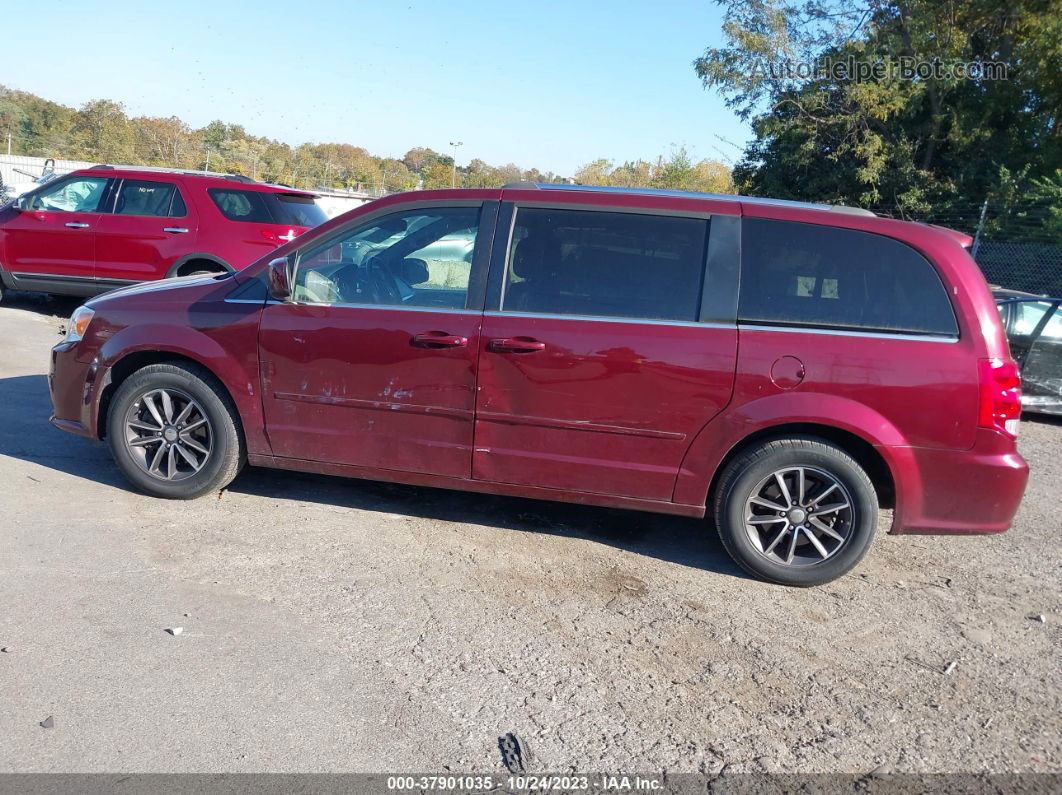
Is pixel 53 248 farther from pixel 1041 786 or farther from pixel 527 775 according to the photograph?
pixel 1041 786

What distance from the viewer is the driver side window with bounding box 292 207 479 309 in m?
5.00

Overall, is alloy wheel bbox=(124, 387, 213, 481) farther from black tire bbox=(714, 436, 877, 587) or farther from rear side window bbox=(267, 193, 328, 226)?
rear side window bbox=(267, 193, 328, 226)

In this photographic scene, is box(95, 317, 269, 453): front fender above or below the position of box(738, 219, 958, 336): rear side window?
below

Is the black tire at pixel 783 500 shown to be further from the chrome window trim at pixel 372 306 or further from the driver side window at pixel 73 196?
A: the driver side window at pixel 73 196

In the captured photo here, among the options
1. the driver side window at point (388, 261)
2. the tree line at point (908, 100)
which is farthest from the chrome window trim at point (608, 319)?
the tree line at point (908, 100)

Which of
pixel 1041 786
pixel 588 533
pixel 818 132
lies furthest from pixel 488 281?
pixel 818 132

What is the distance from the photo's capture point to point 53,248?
10.9 metres

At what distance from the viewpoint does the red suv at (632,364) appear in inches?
Result: 177

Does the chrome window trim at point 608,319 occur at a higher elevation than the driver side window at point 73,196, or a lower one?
lower

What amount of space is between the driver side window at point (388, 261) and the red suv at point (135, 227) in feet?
19.0

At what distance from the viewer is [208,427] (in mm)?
5242

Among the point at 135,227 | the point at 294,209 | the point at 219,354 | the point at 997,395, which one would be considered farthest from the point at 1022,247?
the point at 219,354

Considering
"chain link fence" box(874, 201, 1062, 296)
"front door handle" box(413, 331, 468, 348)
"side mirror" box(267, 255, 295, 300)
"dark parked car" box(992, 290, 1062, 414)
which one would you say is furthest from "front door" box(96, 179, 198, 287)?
"chain link fence" box(874, 201, 1062, 296)

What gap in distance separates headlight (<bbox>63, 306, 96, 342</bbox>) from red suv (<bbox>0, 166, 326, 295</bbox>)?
5108 mm
